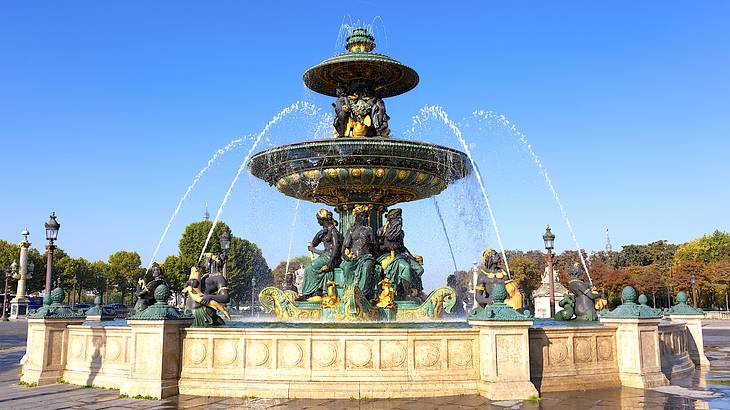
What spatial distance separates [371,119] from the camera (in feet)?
59.2

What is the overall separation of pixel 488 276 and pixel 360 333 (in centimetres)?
512

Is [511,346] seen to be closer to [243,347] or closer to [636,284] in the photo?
[243,347]

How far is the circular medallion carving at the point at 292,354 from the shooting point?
→ 9992 mm

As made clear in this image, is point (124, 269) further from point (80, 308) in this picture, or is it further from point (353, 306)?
point (353, 306)

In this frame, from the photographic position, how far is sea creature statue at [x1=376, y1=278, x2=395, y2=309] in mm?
15273

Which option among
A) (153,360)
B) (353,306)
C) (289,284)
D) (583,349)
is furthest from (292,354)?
(289,284)

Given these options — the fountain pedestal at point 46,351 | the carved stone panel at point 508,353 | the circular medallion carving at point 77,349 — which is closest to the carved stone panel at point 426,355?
the carved stone panel at point 508,353

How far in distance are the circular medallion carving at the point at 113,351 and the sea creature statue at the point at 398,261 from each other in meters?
7.03

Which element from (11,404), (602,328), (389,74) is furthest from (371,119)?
(11,404)

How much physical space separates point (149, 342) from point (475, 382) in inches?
220

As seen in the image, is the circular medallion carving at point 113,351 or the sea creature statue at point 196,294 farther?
the sea creature statue at point 196,294

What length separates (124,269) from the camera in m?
88.4

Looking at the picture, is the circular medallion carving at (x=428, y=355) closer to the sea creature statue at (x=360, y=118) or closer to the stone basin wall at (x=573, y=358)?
the stone basin wall at (x=573, y=358)

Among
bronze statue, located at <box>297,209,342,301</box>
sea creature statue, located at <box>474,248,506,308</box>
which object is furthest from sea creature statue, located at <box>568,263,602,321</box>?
bronze statue, located at <box>297,209,342,301</box>
